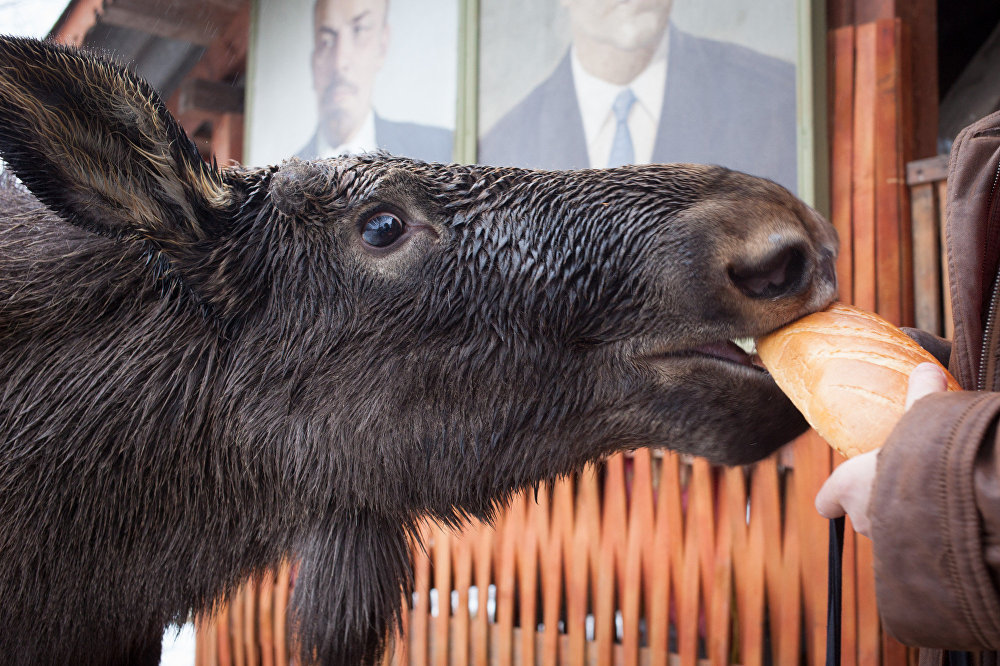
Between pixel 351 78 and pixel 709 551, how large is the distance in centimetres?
372

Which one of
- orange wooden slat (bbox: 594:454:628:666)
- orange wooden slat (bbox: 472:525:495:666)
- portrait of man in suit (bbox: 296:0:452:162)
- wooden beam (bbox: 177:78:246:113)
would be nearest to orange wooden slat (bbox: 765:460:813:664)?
orange wooden slat (bbox: 594:454:628:666)

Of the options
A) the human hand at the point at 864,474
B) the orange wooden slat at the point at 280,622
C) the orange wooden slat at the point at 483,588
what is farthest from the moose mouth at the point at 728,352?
the orange wooden slat at the point at 280,622

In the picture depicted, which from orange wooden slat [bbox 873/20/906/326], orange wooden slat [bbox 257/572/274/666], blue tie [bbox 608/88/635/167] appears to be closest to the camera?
orange wooden slat [bbox 873/20/906/326]

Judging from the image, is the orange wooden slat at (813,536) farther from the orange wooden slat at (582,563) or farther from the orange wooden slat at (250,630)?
the orange wooden slat at (250,630)

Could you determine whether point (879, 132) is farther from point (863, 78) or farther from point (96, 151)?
point (96, 151)

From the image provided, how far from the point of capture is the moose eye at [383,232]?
1608 millimetres

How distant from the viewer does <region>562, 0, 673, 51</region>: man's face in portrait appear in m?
3.42

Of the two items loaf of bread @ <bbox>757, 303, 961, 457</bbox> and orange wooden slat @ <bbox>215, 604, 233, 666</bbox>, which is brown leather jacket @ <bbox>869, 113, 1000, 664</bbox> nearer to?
loaf of bread @ <bbox>757, 303, 961, 457</bbox>

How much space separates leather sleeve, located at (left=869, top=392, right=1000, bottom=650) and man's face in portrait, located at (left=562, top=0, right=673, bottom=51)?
2.76 metres

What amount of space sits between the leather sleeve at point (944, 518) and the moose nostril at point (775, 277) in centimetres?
34

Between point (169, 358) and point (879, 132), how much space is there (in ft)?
8.92

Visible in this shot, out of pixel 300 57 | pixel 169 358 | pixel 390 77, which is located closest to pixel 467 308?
pixel 169 358

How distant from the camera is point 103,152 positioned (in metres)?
1.52

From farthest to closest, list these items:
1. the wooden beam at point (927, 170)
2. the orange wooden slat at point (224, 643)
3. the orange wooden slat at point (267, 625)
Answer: the orange wooden slat at point (224, 643) < the orange wooden slat at point (267, 625) < the wooden beam at point (927, 170)
